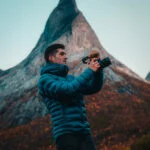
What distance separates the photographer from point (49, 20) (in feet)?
205

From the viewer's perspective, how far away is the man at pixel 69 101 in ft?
12.5

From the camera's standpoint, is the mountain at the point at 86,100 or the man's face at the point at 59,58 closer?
the man's face at the point at 59,58

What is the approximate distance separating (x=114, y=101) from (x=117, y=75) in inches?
382

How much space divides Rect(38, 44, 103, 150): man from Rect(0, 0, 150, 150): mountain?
1939 centimetres

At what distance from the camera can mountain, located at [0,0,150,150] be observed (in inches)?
1094

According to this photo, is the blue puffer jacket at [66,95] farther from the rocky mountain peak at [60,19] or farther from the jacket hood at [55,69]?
the rocky mountain peak at [60,19]

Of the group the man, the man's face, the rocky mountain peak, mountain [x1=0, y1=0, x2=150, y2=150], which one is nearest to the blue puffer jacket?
the man

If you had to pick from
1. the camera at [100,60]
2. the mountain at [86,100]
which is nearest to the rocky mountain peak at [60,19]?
the mountain at [86,100]

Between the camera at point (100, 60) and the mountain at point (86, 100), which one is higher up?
the camera at point (100, 60)

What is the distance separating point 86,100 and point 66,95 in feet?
112

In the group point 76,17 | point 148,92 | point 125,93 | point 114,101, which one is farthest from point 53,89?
point 76,17

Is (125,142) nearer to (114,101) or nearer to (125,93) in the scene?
(114,101)

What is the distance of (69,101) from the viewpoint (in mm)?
3969

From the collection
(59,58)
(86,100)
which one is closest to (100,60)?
(59,58)
